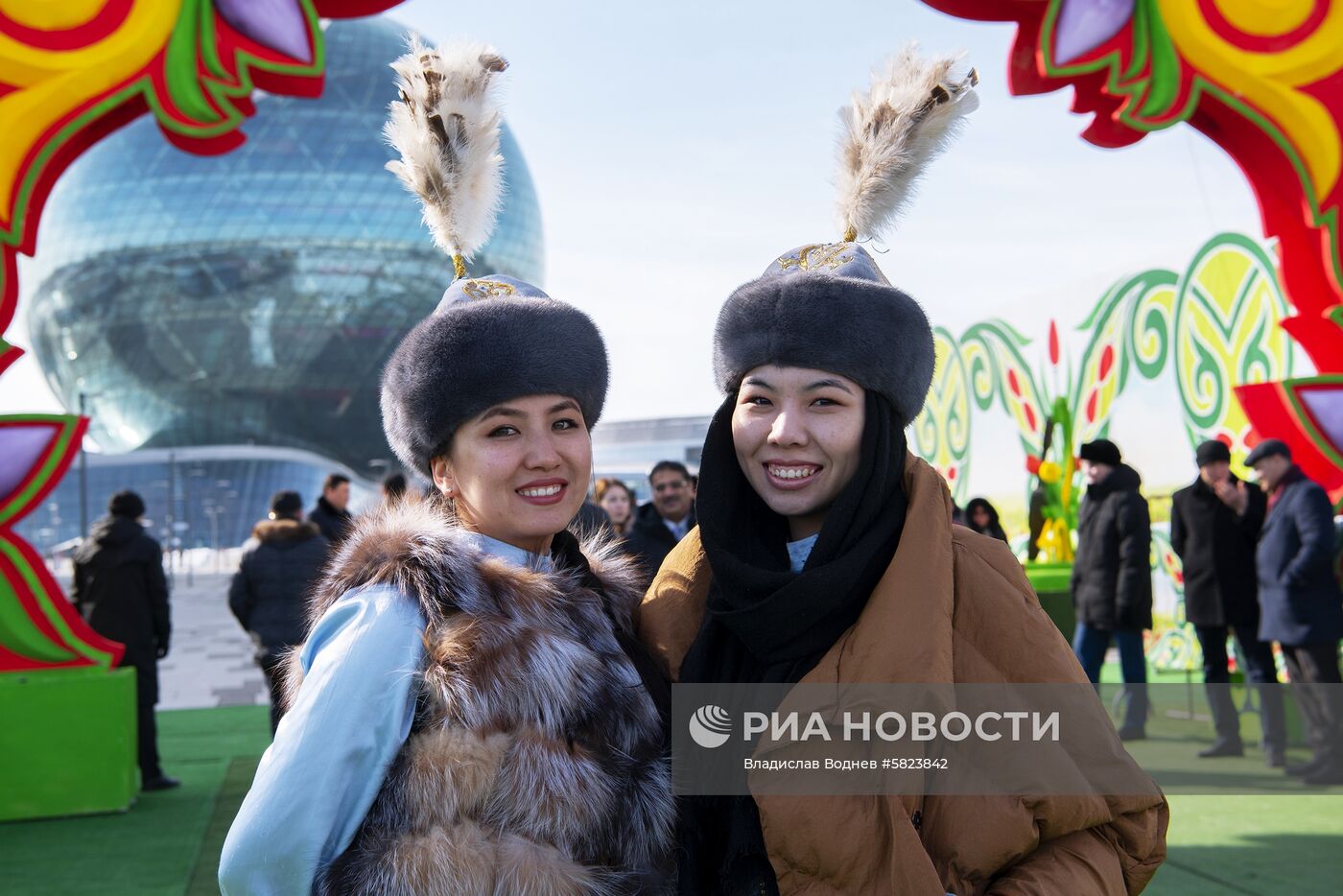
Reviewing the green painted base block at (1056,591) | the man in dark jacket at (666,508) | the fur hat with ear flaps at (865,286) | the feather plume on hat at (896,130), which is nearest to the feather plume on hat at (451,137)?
the fur hat with ear flaps at (865,286)

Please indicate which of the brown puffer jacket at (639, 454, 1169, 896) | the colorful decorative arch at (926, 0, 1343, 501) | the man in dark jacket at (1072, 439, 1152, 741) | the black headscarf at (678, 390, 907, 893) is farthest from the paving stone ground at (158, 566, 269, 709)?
the brown puffer jacket at (639, 454, 1169, 896)

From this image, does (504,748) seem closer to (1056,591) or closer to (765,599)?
(765,599)

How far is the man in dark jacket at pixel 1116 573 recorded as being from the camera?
6.96 metres

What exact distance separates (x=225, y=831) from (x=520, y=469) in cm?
438

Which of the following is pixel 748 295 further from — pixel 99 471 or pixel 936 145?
A: pixel 99 471

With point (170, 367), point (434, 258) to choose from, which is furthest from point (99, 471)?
point (434, 258)

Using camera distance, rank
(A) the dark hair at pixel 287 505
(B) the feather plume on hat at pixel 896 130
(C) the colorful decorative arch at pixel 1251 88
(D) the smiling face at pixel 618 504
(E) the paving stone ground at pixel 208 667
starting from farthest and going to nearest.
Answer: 1. (E) the paving stone ground at pixel 208 667
2. (D) the smiling face at pixel 618 504
3. (A) the dark hair at pixel 287 505
4. (C) the colorful decorative arch at pixel 1251 88
5. (B) the feather plume on hat at pixel 896 130

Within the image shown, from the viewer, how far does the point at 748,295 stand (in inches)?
81.0

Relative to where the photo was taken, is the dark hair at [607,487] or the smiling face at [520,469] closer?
the smiling face at [520,469]

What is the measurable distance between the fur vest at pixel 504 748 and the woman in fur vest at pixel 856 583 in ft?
0.42

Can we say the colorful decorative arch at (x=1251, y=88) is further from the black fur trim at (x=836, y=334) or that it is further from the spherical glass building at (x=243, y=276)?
the spherical glass building at (x=243, y=276)

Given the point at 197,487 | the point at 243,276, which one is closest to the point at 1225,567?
the point at 197,487

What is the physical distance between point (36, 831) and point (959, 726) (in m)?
5.41
